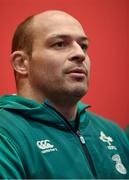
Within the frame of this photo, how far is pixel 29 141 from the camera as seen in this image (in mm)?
932

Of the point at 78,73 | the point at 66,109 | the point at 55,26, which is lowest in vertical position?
the point at 66,109

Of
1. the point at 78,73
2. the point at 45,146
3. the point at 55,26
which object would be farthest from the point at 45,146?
the point at 55,26

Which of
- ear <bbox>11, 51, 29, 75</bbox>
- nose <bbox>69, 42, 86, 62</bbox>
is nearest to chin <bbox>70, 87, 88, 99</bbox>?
nose <bbox>69, 42, 86, 62</bbox>

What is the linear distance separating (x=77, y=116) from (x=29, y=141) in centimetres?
29

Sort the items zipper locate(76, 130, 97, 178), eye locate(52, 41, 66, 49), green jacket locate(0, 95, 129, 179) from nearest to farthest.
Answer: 1. green jacket locate(0, 95, 129, 179)
2. zipper locate(76, 130, 97, 178)
3. eye locate(52, 41, 66, 49)

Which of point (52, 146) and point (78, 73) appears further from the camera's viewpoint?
point (78, 73)

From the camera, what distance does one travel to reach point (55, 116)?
1062mm

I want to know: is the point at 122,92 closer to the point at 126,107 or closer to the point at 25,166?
the point at 126,107

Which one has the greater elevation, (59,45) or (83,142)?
(59,45)

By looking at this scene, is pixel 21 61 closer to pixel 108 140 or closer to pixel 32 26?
pixel 32 26

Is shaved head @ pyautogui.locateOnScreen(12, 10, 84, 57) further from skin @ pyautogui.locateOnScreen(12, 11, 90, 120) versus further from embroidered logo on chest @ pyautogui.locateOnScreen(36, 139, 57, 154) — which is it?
embroidered logo on chest @ pyautogui.locateOnScreen(36, 139, 57, 154)

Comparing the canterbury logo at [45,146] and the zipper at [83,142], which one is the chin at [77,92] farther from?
the canterbury logo at [45,146]

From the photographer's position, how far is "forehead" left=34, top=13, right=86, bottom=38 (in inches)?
44.4

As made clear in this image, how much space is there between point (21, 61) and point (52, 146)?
38 cm
